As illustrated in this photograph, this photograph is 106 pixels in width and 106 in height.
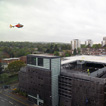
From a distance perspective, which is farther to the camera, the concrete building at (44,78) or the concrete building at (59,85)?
the concrete building at (44,78)

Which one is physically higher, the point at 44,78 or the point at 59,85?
the point at 44,78

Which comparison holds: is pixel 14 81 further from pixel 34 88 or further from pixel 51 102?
pixel 51 102

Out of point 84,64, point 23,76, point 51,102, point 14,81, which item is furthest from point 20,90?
point 84,64

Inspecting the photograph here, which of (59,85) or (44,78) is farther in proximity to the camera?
(59,85)

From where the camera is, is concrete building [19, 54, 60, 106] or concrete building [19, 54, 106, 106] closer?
concrete building [19, 54, 106, 106]

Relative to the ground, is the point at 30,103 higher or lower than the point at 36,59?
lower

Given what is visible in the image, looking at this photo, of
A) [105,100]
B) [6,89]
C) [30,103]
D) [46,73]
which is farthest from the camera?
[6,89]

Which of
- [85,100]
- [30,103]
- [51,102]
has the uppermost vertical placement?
[85,100]

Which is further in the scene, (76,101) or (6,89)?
(6,89)
